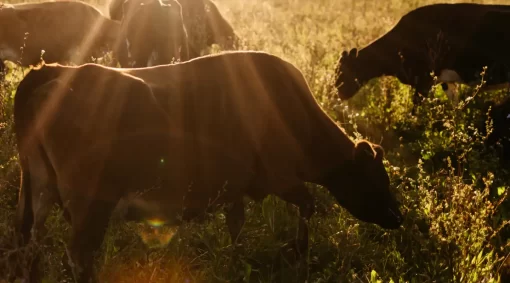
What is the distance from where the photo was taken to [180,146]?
158 inches

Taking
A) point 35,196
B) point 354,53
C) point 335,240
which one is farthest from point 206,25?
point 35,196

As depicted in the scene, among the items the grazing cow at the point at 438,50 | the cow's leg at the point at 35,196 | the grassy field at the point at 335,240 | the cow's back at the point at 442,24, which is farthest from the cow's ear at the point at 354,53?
the cow's leg at the point at 35,196

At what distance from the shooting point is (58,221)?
4.67 metres

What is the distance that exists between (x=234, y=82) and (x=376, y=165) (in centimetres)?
134

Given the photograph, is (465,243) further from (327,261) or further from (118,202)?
(118,202)

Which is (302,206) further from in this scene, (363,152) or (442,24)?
(442,24)

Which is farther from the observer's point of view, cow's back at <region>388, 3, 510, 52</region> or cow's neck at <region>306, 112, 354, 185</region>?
cow's back at <region>388, 3, 510, 52</region>

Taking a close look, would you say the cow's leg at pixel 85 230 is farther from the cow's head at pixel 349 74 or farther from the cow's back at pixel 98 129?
the cow's head at pixel 349 74

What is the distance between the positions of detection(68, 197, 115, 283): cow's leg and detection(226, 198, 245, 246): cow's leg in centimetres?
137

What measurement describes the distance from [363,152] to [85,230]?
223 cm

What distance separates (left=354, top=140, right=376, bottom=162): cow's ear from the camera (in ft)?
15.2

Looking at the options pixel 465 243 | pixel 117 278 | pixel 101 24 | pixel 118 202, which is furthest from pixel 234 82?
pixel 101 24

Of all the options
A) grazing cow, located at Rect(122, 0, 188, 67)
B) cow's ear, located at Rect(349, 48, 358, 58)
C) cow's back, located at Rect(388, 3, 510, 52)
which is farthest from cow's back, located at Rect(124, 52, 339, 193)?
cow's back, located at Rect(388, 3, 510, 52)

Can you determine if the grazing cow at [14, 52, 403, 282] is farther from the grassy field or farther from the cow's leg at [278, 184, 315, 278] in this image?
the grassy field
